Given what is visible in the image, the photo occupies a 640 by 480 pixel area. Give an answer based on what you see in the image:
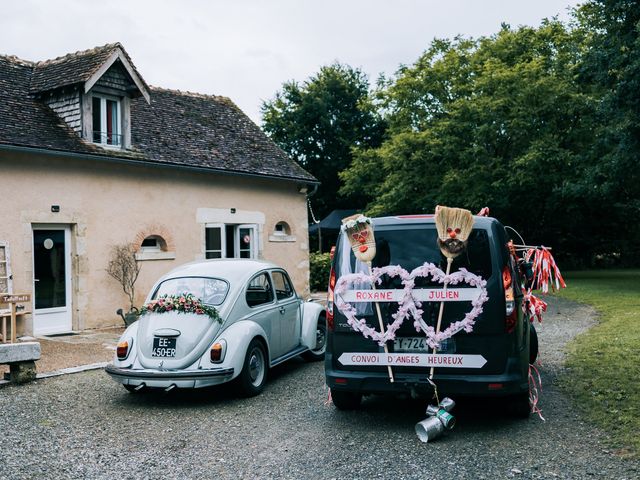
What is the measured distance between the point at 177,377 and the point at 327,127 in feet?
106

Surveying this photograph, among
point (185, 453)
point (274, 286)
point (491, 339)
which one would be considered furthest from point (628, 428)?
point (274, 286)

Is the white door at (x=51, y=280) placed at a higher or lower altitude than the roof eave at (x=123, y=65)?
lower

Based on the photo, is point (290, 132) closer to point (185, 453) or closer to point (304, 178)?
point (304, 178)


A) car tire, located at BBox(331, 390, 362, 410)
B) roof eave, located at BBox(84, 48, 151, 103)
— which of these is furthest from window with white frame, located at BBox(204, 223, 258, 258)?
car tire, located at BBox(331, 390, 362, 410)

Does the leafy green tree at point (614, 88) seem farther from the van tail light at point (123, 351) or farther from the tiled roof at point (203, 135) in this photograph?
the van tail light at point (123, 351)

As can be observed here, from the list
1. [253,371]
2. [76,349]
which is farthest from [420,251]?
[76,349]

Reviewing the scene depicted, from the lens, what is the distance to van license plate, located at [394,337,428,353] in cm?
550

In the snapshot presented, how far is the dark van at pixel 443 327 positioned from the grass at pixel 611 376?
0.83 meters

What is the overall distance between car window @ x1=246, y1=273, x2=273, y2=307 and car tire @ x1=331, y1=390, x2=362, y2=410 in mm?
1933

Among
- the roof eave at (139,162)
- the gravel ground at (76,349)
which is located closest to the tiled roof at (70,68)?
the roof eave at (139,162)

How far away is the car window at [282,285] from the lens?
8516 millimetres

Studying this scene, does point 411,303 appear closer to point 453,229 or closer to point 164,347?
point 453,229

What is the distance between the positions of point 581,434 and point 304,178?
13118mm

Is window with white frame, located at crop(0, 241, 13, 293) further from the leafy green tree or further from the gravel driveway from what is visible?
the leafy green tree
